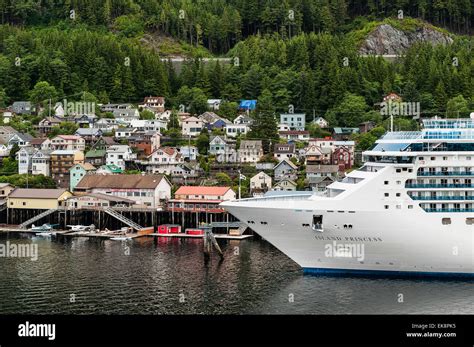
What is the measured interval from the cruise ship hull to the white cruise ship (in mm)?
50

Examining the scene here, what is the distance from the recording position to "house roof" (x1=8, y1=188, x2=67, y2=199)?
70.1m

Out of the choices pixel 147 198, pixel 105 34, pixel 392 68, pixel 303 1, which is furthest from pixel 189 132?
pixel 303 1

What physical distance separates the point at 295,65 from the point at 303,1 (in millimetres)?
28409

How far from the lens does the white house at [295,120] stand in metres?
91.6

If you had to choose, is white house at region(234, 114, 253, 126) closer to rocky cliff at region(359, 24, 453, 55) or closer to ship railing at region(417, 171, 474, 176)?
rocky cliff at region(359, 24, 453, 55)

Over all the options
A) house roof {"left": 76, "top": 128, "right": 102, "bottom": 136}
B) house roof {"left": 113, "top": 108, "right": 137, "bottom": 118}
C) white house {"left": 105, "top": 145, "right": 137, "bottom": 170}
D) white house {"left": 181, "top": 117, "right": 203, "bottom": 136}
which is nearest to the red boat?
white house {"left": 105, "top": 145, "right": 137, "bottom": 170}

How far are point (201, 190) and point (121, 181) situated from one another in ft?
26.0

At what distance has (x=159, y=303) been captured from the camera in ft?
125

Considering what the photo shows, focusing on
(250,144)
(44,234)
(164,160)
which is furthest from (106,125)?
(44,234)

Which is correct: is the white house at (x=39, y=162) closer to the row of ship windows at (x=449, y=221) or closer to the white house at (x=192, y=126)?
the white house at (x=192, y=126)

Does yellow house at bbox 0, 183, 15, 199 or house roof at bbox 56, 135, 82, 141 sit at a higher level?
house roof at bbox 56, 135, 82, 141

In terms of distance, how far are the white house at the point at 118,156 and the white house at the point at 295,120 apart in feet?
62.6

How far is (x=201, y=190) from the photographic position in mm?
67938

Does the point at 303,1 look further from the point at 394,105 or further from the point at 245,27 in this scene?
the point at 394,105
